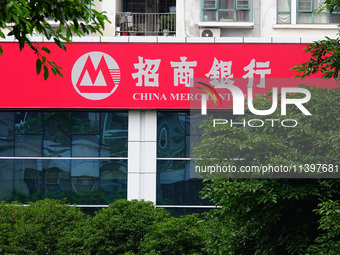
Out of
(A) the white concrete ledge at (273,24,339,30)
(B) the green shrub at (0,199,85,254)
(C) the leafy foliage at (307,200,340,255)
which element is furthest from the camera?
(A) the white concrete ledge at (273,24,339,30)

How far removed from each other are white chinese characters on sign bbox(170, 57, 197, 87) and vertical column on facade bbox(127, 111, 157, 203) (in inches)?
49.5

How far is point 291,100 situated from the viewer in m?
8.63

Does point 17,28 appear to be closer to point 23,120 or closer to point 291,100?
point 291,100

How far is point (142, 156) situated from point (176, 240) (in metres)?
6.17

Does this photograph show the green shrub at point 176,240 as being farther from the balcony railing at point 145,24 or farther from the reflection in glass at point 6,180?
the balcony railing at point 145,24

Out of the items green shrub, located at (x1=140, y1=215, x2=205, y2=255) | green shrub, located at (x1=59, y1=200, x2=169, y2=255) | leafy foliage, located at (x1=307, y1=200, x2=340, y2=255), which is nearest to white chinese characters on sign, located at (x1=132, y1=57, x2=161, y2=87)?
green shrub, located at (x1=59, y1=200, x2=169, y2=255)

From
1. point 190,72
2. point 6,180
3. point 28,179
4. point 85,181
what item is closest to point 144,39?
point 190,72

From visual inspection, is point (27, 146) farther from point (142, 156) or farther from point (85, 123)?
point (142, 156)

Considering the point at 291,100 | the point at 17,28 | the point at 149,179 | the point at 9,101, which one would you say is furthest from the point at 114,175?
the point at 17,28

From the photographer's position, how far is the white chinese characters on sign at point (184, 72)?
16.6 meters

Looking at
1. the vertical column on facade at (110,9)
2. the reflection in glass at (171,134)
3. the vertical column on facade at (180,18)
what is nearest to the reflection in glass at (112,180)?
the reflection in glass at (171,134)

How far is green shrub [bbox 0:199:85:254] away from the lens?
41.6 feet

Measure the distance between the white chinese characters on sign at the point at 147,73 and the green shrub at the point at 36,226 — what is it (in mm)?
4804

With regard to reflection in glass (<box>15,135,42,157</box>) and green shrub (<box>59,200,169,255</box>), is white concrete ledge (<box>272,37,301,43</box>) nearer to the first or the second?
green shrub (<box>59,200,169,255</box>)
